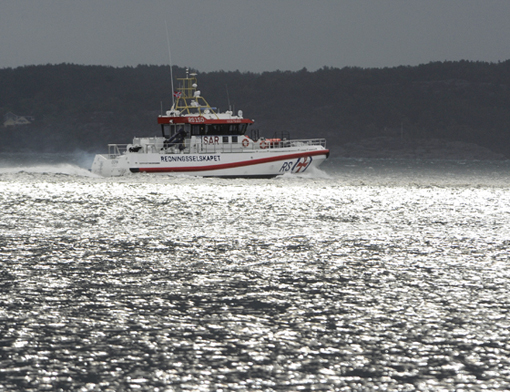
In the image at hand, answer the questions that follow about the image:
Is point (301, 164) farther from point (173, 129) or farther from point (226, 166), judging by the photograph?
point (173, 129)

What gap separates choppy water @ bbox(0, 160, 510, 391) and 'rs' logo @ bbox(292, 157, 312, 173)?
1489 cm

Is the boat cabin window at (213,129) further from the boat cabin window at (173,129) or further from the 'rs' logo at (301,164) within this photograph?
the 'rs' logo at (301,164)

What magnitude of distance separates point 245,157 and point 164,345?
33763 mm

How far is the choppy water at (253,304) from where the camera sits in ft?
31.4

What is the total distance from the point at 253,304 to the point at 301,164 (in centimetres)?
3224

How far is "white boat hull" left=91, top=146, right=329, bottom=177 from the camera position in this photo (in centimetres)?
4412

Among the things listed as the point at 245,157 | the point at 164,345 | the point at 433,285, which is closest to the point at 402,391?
the point at 164,345

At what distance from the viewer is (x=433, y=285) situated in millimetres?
15680

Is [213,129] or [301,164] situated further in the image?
[301,164]

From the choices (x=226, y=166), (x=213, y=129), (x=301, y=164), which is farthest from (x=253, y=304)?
(x=301, y=164)

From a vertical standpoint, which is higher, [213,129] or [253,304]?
[213,129]

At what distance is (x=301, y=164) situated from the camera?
149 ft

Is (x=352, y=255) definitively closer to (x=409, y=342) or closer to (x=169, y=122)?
(x=409, y=342)

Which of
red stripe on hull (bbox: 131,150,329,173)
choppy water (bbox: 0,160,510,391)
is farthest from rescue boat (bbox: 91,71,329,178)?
choppy water (bbox: 0,160,510,391)
